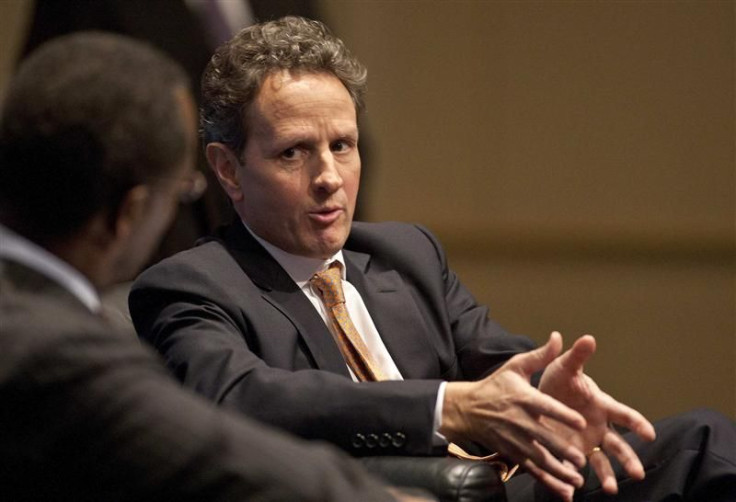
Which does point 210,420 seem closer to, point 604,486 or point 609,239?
point 604,486

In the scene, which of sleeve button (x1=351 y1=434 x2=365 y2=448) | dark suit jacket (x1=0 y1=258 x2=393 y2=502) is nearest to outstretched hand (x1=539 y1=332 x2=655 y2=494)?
sleeve button (x1=351 y1=434 x2=365 y2=448)

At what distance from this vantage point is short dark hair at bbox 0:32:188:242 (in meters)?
1.48

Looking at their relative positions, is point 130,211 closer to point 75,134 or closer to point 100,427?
point 75,134

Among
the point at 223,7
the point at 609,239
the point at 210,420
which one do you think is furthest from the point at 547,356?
the point at 609,239

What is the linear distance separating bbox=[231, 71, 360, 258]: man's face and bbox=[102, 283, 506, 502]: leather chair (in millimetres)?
536

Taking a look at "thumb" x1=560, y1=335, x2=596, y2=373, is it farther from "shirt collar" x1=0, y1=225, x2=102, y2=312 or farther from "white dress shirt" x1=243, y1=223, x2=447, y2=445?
"shirt collar" x1=0, y1=225, x2=102, y2=312

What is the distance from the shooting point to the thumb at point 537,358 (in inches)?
89.4

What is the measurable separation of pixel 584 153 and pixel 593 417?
8.48 feet

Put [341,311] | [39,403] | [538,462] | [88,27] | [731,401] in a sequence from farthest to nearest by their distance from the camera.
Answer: [731,401]
[88,27]
[341,311]
[538,462]
[39,403]

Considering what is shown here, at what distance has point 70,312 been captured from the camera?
4.71ft

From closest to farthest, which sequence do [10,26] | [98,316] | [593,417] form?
[98,316] < [593,417] < [10,26]

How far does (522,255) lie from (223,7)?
73.0 inches

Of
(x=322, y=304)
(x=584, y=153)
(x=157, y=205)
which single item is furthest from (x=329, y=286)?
(x=584, y=153)

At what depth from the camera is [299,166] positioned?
263cm
